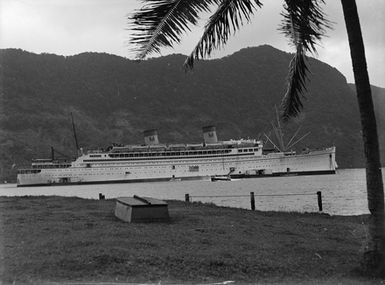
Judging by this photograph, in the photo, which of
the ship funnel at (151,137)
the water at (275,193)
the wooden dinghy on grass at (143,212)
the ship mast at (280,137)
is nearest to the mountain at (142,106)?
the ship mast at (280,137)

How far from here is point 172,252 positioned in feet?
27.2

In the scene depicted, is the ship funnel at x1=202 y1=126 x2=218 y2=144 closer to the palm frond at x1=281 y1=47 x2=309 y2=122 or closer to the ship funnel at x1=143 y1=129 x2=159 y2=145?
the ship funnel at x1=143 y1=129 x2=159 y2=145

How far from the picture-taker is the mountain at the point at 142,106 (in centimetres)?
12752

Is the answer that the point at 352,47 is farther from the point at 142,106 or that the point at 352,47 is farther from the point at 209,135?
the point at 142,106

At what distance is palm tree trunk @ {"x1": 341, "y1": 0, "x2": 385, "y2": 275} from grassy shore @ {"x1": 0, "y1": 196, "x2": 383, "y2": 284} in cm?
65

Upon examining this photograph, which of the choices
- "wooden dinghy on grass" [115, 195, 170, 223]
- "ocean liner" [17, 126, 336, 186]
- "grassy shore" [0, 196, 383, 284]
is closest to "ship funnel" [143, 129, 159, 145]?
"ocean liner" [17, 126, 336, 186]

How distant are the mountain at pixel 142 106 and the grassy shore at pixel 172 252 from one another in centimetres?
10240

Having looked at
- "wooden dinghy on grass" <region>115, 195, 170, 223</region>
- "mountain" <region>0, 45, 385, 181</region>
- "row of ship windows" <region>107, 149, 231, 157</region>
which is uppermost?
"mountain" <region>0, 45, 385, 181</region>

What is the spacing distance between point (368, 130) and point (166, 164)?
88.5 m

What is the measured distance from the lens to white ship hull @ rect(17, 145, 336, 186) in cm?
9356

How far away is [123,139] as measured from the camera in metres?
146

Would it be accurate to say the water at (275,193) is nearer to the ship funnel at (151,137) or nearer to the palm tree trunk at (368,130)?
the palm tree trunk at (368,130)

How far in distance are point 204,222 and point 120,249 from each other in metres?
4.17

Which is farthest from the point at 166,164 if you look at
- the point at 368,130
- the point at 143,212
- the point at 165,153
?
the point at 368,130
